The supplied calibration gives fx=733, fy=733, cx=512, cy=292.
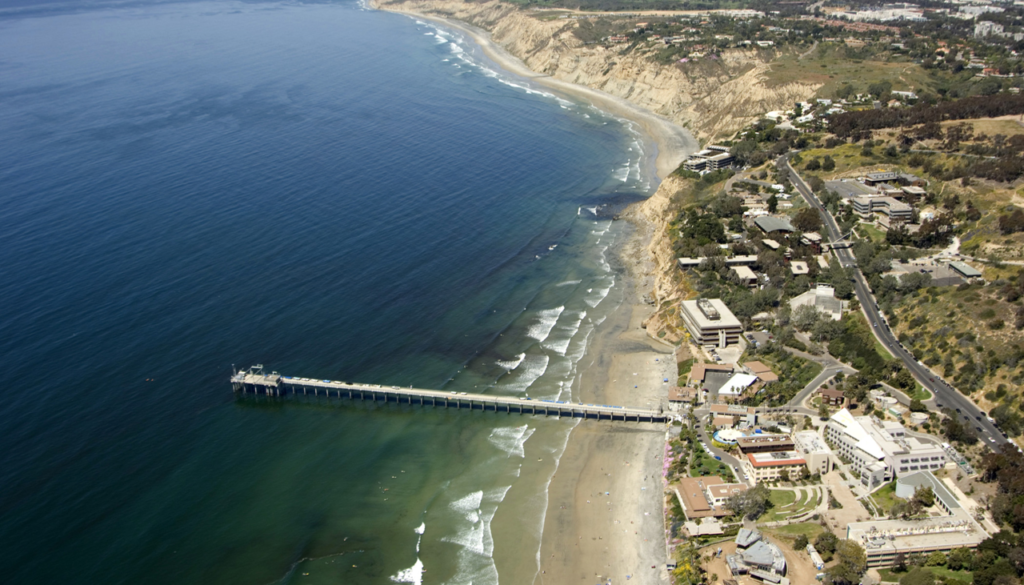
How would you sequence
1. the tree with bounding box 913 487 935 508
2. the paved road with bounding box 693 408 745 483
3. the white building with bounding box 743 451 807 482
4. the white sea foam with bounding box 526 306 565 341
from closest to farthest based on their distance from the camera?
the tree with bounding box 913 487 935 508 → the white building with bounding box 743 451 807 482 → the paved road with bounding box 693 408 745 483 → the white sea foam with bounding box 526 306 565 341

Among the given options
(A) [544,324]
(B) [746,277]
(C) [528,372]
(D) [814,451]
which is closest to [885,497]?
(D) [814,451]

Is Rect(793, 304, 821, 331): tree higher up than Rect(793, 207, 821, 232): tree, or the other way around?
Rect(793, 207, 821, 232): tree

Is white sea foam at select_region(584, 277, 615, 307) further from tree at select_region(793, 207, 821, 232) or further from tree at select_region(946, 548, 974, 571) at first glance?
tree at select_region(946, 548, 974, 571)

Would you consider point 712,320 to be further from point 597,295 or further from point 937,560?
point 937,560

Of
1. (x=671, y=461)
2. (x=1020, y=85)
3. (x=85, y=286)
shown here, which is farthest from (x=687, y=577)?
(x=1020, y=85)

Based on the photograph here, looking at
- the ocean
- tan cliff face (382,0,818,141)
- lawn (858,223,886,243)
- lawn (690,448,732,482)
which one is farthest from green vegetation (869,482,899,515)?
tan cliff face (382,0,818,141)

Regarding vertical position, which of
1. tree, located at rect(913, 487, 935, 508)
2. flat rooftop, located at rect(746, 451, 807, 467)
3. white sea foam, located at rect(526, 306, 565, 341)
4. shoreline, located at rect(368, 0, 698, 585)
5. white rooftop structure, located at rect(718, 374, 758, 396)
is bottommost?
white sea foam, located at rect(526, 306, 565, 341)

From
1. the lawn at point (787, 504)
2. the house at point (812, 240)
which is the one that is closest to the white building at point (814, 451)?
the lawn at point (787, 504)
